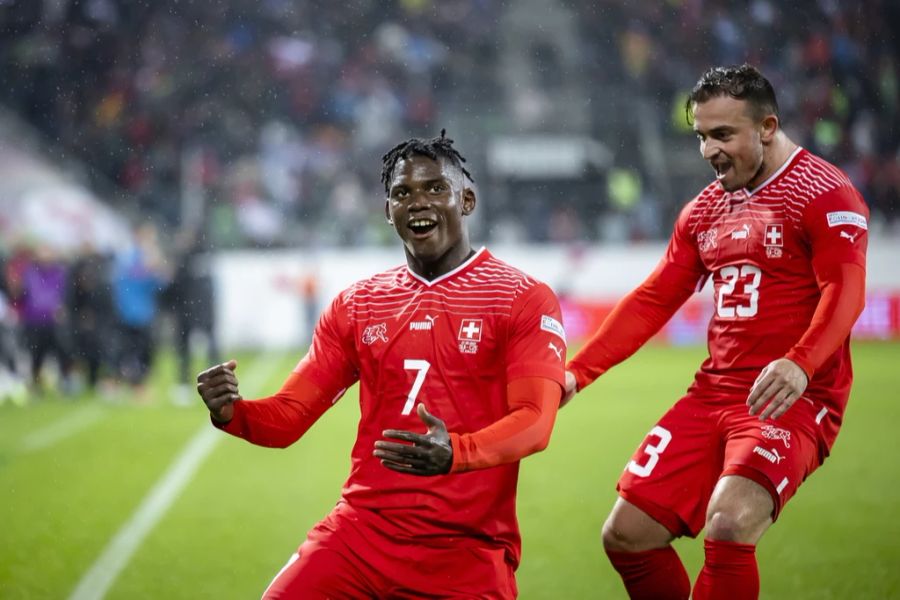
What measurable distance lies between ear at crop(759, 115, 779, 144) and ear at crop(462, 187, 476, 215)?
111cm

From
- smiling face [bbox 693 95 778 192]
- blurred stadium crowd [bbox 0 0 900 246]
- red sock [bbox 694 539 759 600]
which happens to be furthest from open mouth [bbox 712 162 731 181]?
blurred stadium crowd [bbox 0 0 900 246]

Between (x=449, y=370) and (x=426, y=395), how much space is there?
10 cm

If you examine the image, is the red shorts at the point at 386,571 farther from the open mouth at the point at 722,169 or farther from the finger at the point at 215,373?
the open mouth at the point at 722,169

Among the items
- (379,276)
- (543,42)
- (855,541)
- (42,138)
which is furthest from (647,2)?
(379,276)

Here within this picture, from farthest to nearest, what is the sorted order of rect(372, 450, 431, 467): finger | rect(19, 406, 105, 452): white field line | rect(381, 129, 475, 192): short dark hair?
rect(19, 406, 105, 452): white field line < rect(381, 129, 475, 192): short dark hair < rect(372, 450, 431, 467): finger

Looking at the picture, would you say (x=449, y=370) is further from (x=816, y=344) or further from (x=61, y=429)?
(x=61, y=429)

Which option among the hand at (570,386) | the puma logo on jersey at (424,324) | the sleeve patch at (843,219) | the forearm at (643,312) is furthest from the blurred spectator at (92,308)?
the sleeve patch at (843,219)

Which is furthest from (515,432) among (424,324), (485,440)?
(424,324)

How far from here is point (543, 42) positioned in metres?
22.5

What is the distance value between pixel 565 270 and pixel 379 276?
1538 cm

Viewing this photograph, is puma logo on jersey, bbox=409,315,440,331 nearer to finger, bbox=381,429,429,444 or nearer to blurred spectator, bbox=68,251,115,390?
finger, bbox=381,429,429,444

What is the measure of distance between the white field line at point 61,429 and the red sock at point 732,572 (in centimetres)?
775

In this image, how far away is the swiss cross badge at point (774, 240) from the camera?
14.0 feet

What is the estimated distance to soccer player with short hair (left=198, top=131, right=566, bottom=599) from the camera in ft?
11.6
